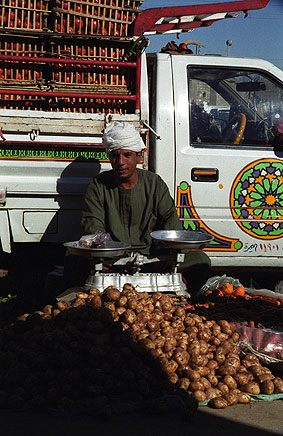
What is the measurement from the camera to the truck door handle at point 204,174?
5.19m

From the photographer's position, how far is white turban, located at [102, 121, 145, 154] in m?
4.62

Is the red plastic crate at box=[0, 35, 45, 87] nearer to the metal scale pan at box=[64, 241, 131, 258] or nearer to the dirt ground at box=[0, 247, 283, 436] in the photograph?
the metal scale pan at box=[64, 241, 131, 258]

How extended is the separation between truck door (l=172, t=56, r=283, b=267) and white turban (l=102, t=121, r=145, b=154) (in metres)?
0.58

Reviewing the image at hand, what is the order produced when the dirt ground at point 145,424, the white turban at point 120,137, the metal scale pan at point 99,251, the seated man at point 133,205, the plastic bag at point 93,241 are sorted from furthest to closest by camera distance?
the seated man at point 133,205 < the white turban at point 120,137 < the plastic bag at point 93,241 < the metal scale pan at point 99,251 < the dirt ground at point 145,424

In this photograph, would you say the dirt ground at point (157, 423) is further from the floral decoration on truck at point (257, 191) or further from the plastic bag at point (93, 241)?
the floral decoration on truck at point (257, 191)

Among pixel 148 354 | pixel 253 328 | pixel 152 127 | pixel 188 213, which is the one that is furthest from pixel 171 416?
pixel 152 127

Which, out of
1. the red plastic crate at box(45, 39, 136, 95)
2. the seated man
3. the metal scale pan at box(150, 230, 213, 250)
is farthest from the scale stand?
the red plastic crate at box(45, 39, 136, 95)

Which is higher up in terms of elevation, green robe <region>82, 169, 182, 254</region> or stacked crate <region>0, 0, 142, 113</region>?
stacked crate <region>0, 0, 142, 113</region>

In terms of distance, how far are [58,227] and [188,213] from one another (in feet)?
3.84

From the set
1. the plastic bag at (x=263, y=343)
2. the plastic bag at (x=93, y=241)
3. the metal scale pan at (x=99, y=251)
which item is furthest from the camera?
the plastic bag at (x=93, y=241)

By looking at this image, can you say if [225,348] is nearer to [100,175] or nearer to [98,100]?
[100,175]

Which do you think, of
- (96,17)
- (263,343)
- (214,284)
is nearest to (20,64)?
(96,17)

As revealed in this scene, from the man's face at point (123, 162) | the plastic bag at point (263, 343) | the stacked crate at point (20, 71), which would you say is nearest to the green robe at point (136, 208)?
the man's face at point (123, 162)

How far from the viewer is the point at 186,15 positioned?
4.91 m
